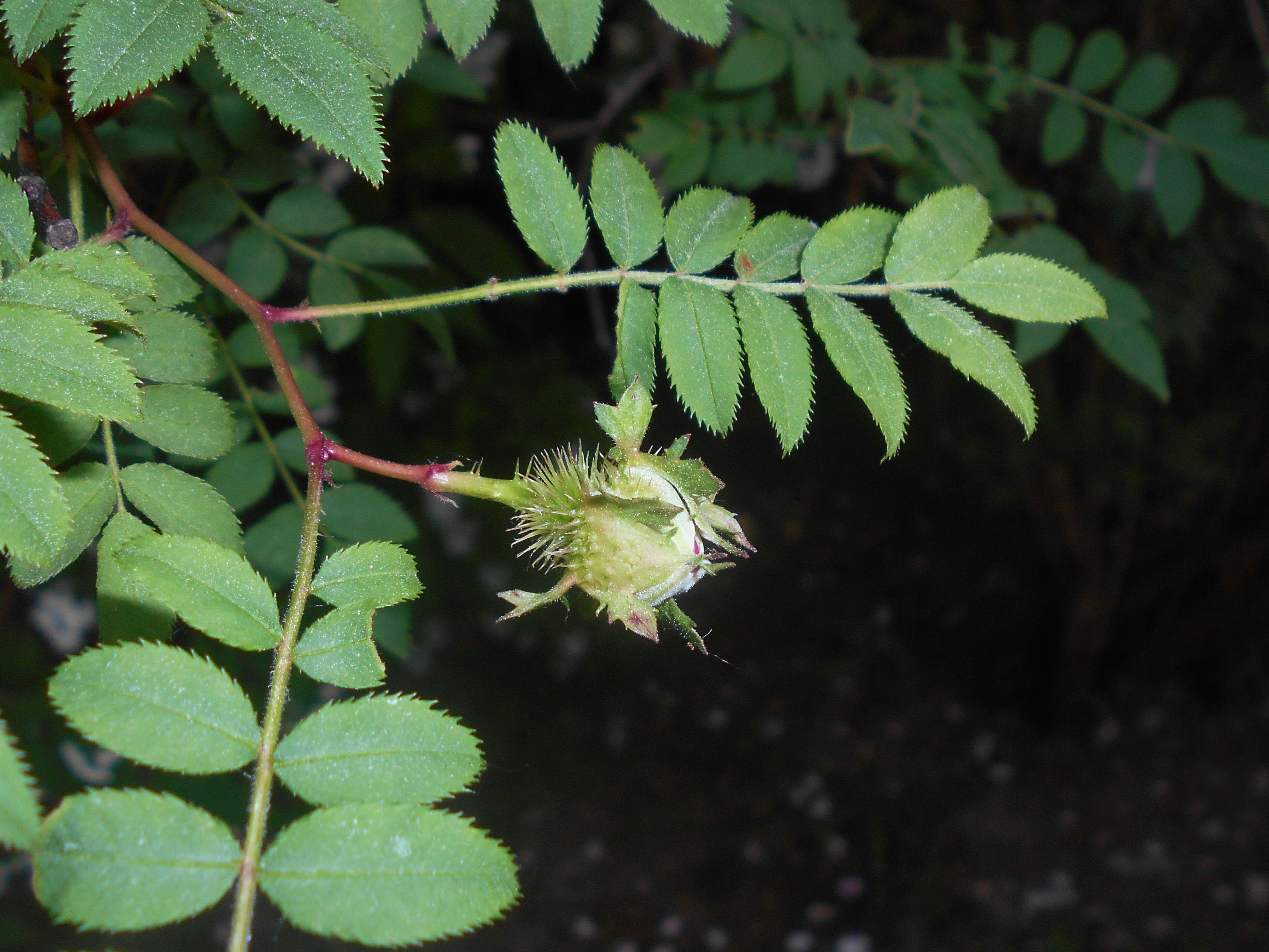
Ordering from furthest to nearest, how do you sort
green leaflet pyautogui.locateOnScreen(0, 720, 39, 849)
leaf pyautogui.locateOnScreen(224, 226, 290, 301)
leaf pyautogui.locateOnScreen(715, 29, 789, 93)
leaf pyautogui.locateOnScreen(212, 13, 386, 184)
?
leaf pyautogui.locateOnScreen(715, 29, 789, 93) < leaf pyautogui.locateOnScreen(224, 226, 290, 301) < leaf pyautogui.locateOnScreen(212, 13, 386, 184) < green leaflet pyautogui.locateOnScreen(0, 720, 39, 849)

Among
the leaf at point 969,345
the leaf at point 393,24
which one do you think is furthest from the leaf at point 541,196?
the leaf at point 969,345

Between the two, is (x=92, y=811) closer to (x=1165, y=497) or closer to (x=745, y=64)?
(x=745, y=64)

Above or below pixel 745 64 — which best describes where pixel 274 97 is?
above

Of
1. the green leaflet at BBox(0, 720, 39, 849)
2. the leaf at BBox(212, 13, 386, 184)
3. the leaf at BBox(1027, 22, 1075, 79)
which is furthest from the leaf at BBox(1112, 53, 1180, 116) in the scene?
the green leaflet at BBox(0, 720, 39, 849)

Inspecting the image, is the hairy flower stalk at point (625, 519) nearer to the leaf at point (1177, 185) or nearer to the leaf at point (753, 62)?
the leaf at point (753, 62)

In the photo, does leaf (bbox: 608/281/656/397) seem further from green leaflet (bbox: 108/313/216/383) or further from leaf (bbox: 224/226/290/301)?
leaf (bbox: 224/226/290/301)

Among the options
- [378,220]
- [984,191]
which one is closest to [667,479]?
[984,191]

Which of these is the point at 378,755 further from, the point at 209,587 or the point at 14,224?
the point at 14,224
